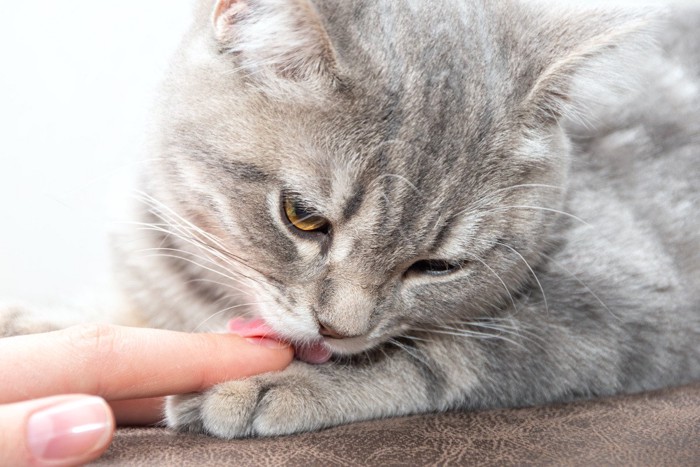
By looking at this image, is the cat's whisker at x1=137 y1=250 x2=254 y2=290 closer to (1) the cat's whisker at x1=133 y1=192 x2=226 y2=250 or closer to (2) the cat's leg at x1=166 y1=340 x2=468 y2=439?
(1) the cat's whisker at x1=133 y1=192 x2=226 y2=250

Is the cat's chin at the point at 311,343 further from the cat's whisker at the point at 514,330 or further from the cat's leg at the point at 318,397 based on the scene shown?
the cat's whisker at the point at 514,330

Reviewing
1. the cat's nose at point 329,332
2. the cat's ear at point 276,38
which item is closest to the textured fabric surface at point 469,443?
the cat's nose at point 329,332

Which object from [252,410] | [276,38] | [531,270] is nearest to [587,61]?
[531,270]

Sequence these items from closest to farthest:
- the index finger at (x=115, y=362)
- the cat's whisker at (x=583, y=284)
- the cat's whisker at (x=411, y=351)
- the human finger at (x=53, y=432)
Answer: the human finger at (x=53, y=432) → the index finger at (x=115, y=362) → the cat's whisker at (x=411, y=351) → the cat's whisker at (x=583, y=284)

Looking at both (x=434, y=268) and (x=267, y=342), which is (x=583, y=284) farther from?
(x=267, y=342)

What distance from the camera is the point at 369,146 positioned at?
3.19 feet

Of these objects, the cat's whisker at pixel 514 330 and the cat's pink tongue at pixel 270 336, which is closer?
the cat's pink tongue at pixel 270 336

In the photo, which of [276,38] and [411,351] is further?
[411,351]

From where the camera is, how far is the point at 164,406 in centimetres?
102

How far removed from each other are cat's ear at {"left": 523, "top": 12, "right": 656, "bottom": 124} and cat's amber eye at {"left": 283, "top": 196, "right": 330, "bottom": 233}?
1.13 ft

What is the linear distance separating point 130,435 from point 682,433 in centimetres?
73

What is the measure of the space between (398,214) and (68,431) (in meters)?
0.49

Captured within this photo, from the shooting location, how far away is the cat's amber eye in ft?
3.27

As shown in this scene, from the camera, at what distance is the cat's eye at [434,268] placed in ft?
3.54
